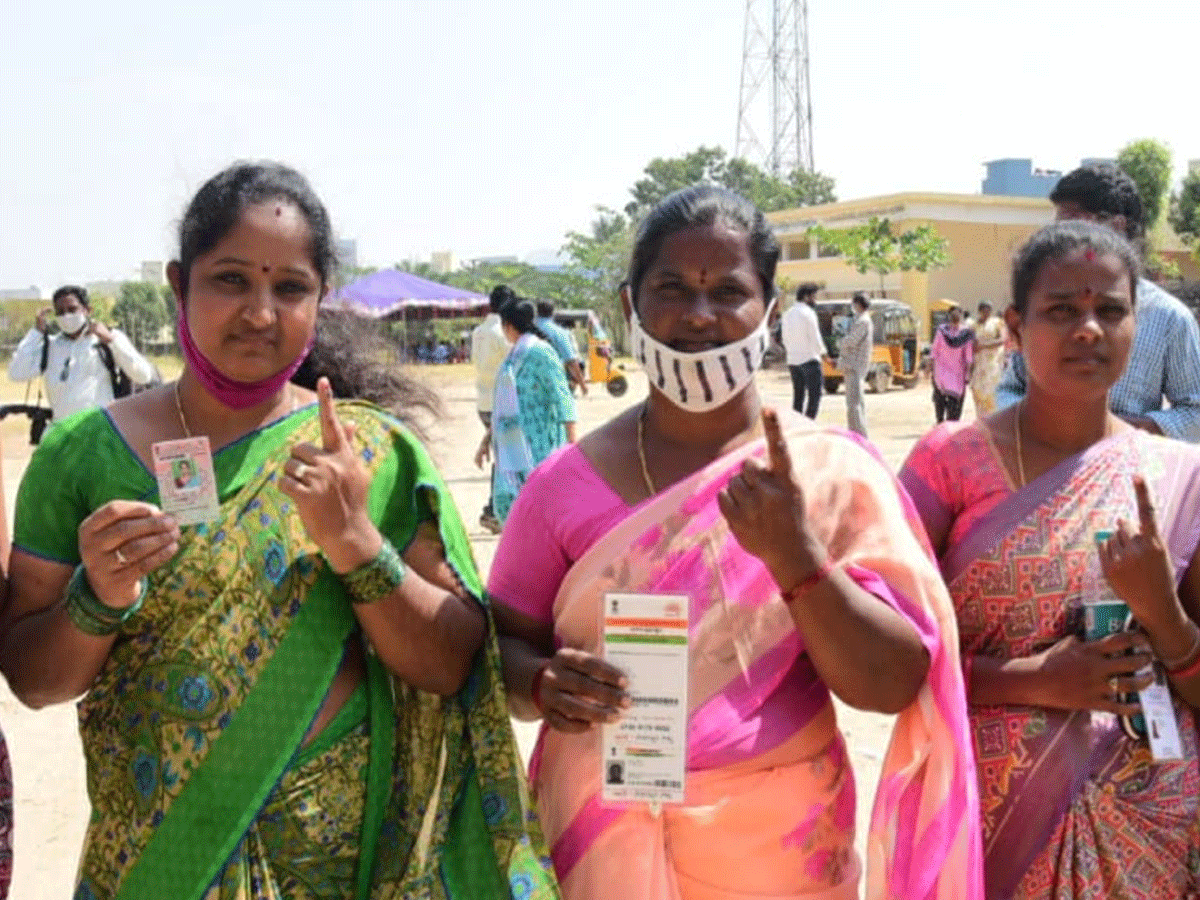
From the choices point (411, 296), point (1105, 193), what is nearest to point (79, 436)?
point (1105, 193)

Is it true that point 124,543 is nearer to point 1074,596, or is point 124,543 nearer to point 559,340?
point 1074,596

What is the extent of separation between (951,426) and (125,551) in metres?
1.64

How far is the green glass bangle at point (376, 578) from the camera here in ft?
6.56

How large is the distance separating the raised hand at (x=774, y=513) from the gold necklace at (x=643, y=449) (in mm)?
327

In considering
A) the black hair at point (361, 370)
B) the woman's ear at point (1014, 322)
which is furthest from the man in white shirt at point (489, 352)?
the woman's ear at point (1014, 322)

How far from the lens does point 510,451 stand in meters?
8.99

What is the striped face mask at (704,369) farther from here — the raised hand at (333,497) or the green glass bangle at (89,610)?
the green glass bangle at (89,610)

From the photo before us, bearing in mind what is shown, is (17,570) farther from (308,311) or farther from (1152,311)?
(1152,311)

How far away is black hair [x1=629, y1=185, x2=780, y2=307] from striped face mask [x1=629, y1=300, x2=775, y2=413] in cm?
10

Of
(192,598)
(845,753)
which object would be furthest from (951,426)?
(192,598)

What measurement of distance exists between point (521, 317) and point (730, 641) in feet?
23.7

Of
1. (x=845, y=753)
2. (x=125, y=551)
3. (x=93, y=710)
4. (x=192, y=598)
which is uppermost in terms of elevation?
(x=125, y=551)

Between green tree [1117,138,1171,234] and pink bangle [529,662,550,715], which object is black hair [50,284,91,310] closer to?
pink bangle [529,662,550,715]

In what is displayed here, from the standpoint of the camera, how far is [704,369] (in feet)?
7.11
